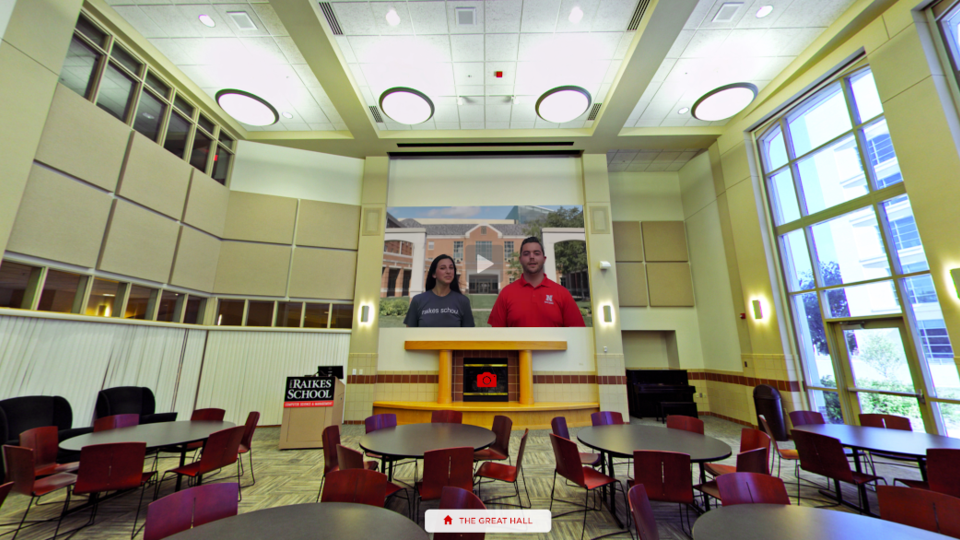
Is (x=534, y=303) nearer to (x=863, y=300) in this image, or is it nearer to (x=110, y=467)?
(x=863, y=300)

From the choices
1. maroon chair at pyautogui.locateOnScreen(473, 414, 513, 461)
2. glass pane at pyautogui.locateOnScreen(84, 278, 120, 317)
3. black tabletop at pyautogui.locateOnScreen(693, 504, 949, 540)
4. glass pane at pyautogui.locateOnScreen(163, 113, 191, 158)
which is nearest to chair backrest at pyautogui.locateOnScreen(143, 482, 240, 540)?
maroon chair at pyautogui.locateOnScreen(473, 414, 513, 461)

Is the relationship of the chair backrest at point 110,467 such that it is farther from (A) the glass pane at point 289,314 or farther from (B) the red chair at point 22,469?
(A) the glass pane at point 289,314

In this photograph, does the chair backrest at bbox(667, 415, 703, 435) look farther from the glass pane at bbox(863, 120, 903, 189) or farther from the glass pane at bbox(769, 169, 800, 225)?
the glass pane at bbox(769, 169, 800, 225)

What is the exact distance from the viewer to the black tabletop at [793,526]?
5.67 ft

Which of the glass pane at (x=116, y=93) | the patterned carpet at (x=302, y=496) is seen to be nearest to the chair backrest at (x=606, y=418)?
the patterned carpet at (x=302, y=496)

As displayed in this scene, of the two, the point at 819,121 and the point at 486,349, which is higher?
the point at 819,121

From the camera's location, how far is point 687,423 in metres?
4.11

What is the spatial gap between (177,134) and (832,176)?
11.2 meters

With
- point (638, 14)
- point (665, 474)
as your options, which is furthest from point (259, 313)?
point (638, 14)

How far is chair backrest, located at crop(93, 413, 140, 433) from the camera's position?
3954 millimetres

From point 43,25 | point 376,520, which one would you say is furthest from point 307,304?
point 376,520

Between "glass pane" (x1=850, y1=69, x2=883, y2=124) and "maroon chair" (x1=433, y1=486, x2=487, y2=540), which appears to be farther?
"glass pane" (x1=850, y1=69, x2=883, y2=124)

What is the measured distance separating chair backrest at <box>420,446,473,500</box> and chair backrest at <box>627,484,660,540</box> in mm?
1249

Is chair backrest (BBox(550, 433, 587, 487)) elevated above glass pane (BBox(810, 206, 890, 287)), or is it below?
below
